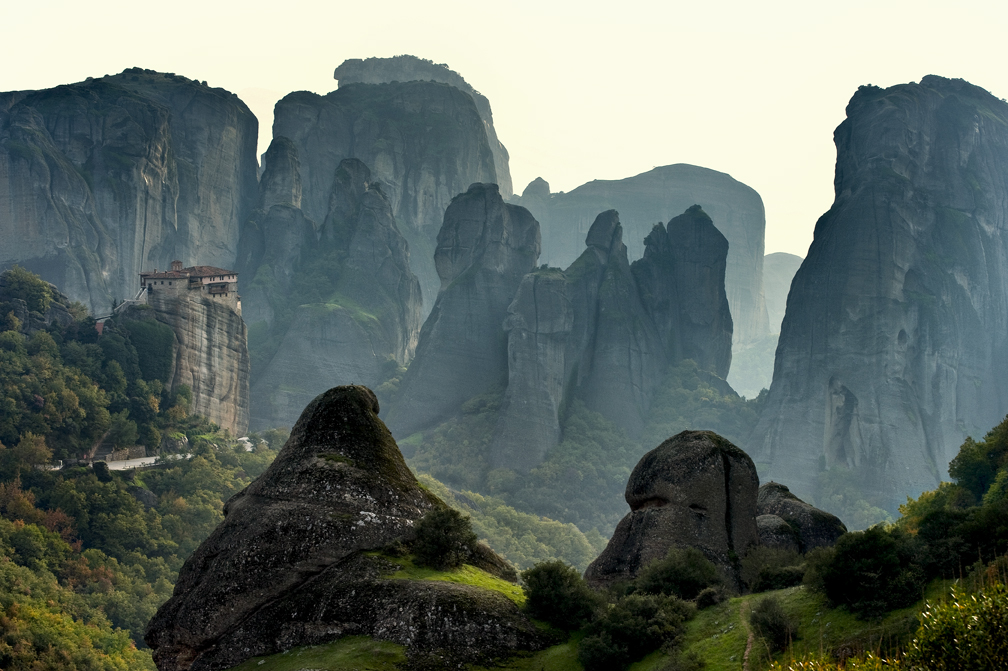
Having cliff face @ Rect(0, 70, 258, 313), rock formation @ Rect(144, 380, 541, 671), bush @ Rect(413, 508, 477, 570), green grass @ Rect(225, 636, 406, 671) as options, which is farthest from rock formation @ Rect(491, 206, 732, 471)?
green grass @ Rect(225, 636, 406, 671)

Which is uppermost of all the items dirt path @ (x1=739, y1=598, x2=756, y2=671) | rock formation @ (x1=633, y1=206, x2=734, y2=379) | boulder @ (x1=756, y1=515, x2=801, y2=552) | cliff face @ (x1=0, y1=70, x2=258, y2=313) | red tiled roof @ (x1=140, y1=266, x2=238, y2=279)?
cliff face @ (x1=0, y1=70, x2=258, y2=313)

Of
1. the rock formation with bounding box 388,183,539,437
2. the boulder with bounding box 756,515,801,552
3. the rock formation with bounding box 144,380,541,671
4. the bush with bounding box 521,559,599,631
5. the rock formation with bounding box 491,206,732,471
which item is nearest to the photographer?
the rock formation with bounding box 144,380,541,671

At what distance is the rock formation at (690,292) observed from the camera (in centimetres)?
15562

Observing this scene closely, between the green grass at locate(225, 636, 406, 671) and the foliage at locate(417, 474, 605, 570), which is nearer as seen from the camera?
the green grass at locate(225, 636, 406, 671)

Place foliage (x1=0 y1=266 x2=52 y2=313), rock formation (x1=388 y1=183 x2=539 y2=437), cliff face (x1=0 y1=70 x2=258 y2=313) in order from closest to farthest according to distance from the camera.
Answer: foliage (x1=0 y1=266 x2=52 y2=313) → cliff face (x1=0 y1=70 x2=258 y2=313) → rock formation (x1=388 y1=183 x2=539 y2=437)

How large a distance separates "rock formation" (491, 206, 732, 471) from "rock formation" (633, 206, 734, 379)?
171mm

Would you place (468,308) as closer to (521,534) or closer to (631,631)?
(521,534)

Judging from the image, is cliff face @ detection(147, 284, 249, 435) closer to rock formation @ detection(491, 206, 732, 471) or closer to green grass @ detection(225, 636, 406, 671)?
rock formation @ detection(491, 206, 732, 471)

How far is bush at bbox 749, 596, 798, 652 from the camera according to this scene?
21.4 m

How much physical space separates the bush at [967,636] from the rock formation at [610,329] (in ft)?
371

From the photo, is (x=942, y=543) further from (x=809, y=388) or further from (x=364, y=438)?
(x=809, y=388)

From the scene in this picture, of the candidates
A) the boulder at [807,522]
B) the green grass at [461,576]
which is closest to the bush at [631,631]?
the green grass at [461,576]

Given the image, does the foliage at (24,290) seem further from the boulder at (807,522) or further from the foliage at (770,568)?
the foliage at (770,568)

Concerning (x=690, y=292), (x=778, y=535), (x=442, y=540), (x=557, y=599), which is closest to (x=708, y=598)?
(x=557, y=599)
